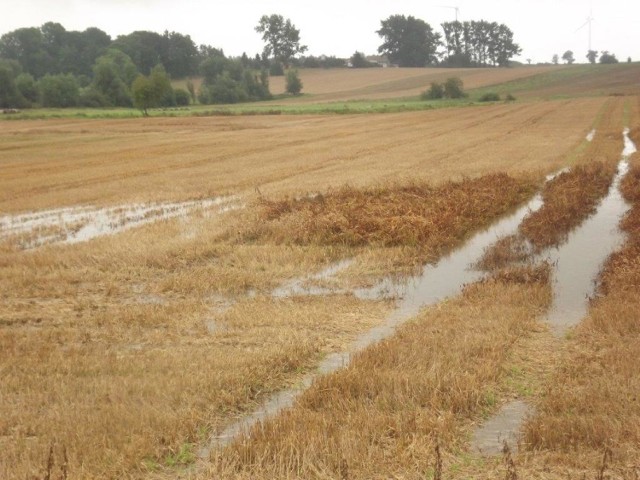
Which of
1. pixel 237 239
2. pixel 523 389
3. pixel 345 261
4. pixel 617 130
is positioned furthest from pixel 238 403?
pixel 617 130

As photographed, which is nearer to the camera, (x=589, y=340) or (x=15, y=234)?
(x=589, y=340)

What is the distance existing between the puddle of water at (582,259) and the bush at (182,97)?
8487 centimetres

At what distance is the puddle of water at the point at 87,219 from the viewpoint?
14977mm

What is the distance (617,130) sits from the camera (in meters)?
35.8

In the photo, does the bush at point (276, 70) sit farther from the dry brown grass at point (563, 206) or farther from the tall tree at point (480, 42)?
the dry brown grass at point (563, 206)

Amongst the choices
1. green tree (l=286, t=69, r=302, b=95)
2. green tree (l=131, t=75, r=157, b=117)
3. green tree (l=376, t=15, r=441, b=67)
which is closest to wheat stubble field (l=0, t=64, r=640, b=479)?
green tree (l=131, t=75, r=157, b=117)

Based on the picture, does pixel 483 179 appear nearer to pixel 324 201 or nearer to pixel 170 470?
pixel 324 201

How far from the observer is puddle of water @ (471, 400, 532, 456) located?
17.1ft

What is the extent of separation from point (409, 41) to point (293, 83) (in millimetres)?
69425

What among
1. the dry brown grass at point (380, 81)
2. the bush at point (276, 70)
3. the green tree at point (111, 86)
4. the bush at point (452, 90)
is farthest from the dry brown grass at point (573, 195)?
the bush at point (276, 70)

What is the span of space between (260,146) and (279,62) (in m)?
116

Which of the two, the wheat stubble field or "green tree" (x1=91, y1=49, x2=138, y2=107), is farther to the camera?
"green tree" (x1=91, y1=49, x2=138, y2=107)

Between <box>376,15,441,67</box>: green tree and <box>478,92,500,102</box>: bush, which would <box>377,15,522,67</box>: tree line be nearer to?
<box>376,15,441,67</box>: green tree

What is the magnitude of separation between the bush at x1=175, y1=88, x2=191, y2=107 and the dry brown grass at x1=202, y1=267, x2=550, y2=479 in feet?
302
